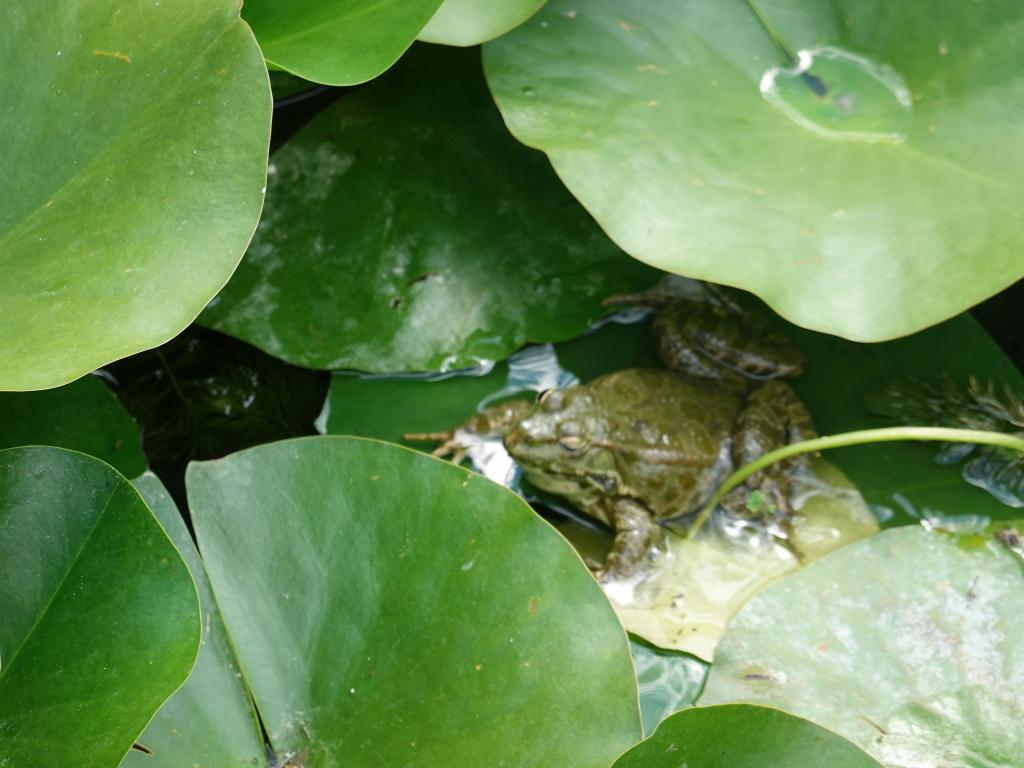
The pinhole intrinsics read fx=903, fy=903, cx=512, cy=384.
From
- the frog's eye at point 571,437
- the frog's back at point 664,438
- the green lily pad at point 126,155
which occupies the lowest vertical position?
the frog's back at point 664,438

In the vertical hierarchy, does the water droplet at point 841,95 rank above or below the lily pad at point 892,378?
above

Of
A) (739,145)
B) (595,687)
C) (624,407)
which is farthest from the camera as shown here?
(624,407)

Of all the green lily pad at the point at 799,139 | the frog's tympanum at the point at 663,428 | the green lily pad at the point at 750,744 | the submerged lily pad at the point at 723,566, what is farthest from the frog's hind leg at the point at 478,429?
the green lily pad at the point at 750,744

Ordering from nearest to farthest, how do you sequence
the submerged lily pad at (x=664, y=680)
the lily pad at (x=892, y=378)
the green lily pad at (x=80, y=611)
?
the green lily pad at (x=80, y=611), the submerged lily pad at (x=664, y=680), the lily pad at (x=892, y=378)

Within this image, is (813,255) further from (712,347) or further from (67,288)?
(67,288)

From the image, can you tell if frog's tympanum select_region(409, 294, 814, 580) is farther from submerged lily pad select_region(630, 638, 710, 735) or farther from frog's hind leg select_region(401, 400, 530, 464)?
submerged lily pad select_region(630, 638, 710, 735)

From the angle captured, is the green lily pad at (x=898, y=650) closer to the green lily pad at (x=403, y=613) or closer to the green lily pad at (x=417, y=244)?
the green lily pad at (x=403, y=613)

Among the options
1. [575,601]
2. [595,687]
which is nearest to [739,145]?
[575,601]
